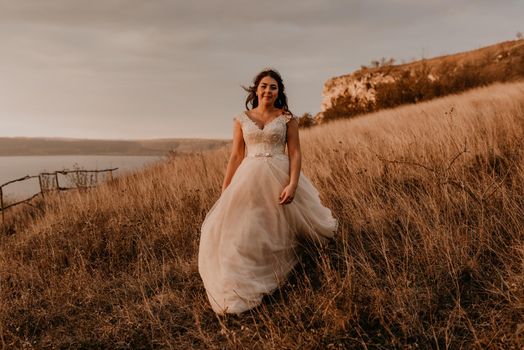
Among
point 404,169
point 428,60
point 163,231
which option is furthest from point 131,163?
point 428,60

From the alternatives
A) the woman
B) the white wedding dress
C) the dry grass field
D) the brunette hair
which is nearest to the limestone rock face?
the dry grass field

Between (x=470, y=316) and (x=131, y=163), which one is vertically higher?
(x=131, y=163)

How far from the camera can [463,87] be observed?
21594 mm

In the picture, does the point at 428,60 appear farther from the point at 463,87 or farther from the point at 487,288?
the point at 487,288

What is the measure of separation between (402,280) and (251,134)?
1.67 metres

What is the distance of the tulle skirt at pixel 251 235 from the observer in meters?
2.96

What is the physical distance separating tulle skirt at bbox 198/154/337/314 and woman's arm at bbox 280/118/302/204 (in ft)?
0.21

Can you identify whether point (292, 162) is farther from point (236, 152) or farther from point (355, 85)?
point (355, 85)

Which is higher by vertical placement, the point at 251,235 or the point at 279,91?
the point at 279,91

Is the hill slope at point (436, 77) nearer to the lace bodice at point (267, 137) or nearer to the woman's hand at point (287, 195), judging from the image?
the lace bodice at point (267, 137)

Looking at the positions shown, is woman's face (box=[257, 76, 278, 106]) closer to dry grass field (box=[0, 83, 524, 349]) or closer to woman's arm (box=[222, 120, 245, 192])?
woman's arm (box=[222, 120, 245, 192])

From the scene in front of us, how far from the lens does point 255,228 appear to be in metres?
3.01

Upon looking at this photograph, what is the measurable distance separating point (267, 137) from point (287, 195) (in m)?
0.57

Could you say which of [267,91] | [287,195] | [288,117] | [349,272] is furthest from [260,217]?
[267,91]
